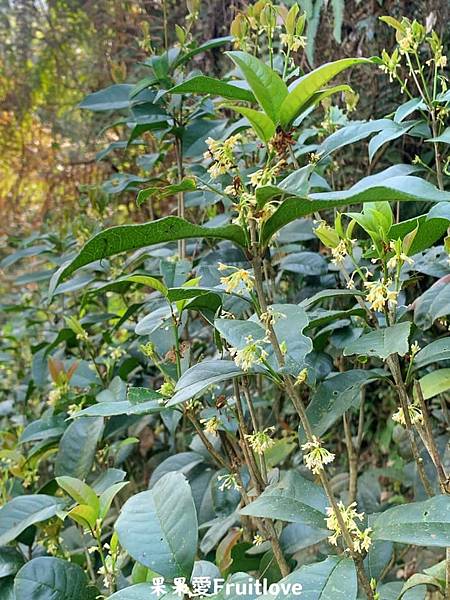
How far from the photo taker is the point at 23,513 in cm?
81

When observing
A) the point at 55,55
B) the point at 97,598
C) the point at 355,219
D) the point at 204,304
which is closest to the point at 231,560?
the point at 97,598

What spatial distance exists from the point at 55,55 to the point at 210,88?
6.25 ft

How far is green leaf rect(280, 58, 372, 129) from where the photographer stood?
549 millimetres

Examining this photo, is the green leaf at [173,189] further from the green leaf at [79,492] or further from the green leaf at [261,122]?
the green leaf at [79,492]

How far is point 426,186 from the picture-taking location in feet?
1.68

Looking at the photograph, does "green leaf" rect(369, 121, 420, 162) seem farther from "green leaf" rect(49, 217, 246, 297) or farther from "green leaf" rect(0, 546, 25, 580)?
"green leaf" rect(0, 546, 25, 580)

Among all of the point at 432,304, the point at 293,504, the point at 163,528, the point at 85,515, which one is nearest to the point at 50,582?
the point at 85,515

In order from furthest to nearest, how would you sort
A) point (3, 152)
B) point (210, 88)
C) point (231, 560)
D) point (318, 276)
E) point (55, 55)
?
point (3, 152) → point (55, 55) → point (318, 276) → point (231, 560) → point (210, 88)

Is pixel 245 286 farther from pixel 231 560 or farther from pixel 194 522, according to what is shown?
pixel 231 560

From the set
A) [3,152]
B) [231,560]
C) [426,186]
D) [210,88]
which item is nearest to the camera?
[426,186]

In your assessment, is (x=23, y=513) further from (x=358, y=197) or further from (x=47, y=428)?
(x=358, y=197)

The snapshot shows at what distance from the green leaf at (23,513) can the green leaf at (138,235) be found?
397mm

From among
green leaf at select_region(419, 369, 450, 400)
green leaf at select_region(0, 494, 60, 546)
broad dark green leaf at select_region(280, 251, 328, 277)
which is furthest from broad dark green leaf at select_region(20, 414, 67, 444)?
green leaf at select_region(419, 369, 450, 400)

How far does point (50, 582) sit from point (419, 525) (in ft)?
1.27
